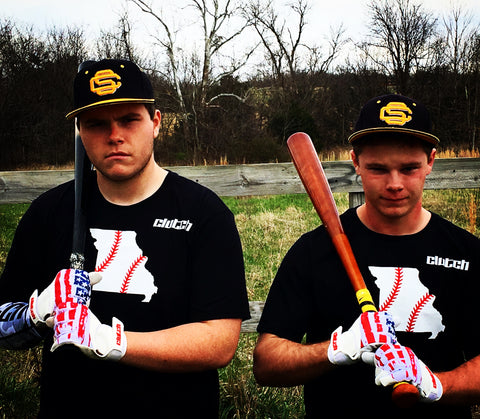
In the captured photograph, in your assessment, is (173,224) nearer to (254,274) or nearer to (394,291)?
(394,291)

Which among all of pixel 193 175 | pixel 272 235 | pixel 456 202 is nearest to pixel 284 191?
pixel 193 175

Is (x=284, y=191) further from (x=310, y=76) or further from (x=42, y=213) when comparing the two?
(x=310, y=76)

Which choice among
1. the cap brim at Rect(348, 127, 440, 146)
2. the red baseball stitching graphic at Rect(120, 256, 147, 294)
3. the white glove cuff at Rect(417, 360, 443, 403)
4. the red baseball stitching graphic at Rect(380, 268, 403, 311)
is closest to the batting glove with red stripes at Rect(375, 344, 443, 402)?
the white glove cuff at Rect(417, 360, 443, 403)

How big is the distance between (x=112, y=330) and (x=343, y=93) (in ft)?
88.6

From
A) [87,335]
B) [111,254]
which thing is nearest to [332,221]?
[111,254]

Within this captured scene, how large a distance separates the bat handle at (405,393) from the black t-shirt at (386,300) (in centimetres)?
30

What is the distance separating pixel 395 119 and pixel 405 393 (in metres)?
1.00

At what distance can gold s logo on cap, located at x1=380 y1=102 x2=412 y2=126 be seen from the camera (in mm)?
1805

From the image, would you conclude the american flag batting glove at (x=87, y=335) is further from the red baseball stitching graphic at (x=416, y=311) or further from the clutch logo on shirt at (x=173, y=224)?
the red baseball stitching graphic at (x=416, y=311)

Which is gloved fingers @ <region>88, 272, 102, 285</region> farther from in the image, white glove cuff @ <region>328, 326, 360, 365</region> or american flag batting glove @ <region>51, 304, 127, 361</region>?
white glove cuff @ <region>328, 326, 360, 365</region>

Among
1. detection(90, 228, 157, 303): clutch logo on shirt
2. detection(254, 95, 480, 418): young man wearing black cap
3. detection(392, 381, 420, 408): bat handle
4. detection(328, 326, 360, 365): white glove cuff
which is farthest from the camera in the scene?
detection(90, 228, 157, 303): clutch logo on shirt

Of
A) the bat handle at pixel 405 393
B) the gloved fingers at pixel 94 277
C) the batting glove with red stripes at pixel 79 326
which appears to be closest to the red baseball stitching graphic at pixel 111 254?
the gloved fingers at pixel 94 277

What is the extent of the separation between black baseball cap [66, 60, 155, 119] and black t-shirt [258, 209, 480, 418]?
2.96 feet

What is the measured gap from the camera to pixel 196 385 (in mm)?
1832
